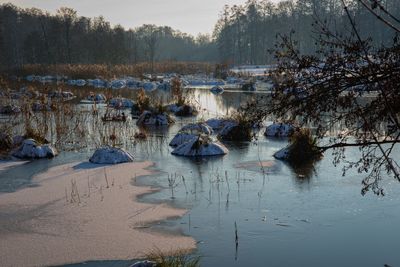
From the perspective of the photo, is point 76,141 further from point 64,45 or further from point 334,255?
point 64,45

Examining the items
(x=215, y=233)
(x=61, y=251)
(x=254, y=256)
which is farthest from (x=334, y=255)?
(x=61, y=251)

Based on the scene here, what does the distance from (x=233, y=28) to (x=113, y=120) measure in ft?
225

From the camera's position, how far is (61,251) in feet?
17.3

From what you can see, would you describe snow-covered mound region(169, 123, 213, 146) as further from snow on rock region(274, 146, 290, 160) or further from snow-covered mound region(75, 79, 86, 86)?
snow-covered mound region(75, 79, 86, 86)

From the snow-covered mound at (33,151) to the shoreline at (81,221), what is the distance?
1.65 m

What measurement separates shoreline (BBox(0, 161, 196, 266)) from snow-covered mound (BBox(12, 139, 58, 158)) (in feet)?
5.42

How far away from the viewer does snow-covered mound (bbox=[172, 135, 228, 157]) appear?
10695 mm

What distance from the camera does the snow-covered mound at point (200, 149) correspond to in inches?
421

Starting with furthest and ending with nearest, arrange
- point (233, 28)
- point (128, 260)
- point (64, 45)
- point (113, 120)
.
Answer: point (233, 28), point (64, 45), point (113, 120), point (128, 260)

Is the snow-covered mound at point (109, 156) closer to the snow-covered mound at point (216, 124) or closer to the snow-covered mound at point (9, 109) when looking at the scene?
the snow-covered mound at point (216, 124)

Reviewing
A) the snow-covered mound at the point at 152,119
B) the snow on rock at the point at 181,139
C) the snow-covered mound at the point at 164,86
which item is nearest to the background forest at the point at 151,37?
the snow-covered mound at the point at 164,86

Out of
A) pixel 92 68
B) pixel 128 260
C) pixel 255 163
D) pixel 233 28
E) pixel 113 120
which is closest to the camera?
pixel 128 260

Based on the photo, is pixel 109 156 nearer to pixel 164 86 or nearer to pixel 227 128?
pixel 227 128

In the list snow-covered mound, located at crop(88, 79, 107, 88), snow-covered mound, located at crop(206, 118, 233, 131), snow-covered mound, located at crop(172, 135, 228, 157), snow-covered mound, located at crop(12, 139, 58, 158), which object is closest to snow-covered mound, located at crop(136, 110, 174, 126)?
snow-covered mound, located at crop(206, 118, 233, 131)
